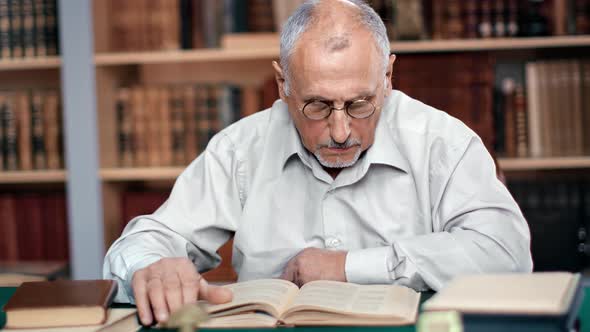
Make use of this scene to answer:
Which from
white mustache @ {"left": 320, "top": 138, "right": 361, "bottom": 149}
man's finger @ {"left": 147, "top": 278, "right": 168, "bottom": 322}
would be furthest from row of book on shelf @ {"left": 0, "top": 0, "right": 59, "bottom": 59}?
man's finger @ {"left": 147, "top": 278, "right": 168, "bottom": 322}

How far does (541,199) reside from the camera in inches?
114

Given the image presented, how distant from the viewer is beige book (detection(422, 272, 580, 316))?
872mm

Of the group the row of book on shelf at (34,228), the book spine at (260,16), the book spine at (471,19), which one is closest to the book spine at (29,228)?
the row of book on shelf at (34,228)

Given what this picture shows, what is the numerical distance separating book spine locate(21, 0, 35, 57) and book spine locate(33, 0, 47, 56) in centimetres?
1

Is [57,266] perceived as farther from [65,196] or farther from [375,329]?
[375,329]

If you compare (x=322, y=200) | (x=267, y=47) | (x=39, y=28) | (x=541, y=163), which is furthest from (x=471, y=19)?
(x=39, y=28)

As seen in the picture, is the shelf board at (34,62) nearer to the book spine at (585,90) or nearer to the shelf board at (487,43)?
the shelf board at (487,43)

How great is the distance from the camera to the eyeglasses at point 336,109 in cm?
155

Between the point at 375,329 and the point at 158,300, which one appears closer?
the point at 375,329

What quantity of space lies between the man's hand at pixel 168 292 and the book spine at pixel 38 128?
79.6 inches

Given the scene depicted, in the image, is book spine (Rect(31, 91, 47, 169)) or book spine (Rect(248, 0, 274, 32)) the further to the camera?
book spine (Rect(31, 91, 47, 169))

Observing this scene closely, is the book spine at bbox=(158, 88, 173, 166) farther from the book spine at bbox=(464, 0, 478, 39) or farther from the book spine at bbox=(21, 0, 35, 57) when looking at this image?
the book spine at bbox=(464, 0, 478, 39)

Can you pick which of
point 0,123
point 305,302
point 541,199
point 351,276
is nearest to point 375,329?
point 305,302

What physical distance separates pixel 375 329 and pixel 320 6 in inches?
28.8
